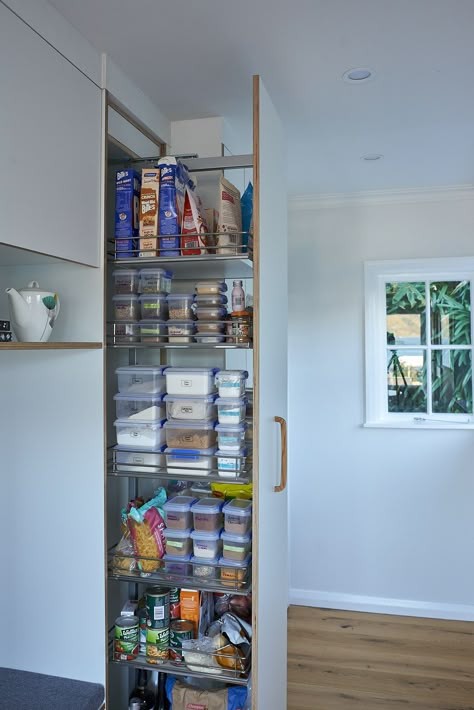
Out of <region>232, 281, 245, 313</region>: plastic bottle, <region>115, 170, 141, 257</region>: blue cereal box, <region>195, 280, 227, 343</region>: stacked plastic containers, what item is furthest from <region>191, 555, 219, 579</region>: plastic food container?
<region>115, 170, 141, 257</region>: blue cereal box

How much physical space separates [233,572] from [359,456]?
5.78 ft

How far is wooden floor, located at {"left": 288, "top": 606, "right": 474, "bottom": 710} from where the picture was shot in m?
2.45

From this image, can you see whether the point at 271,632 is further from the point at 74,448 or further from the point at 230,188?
the point at 230,188

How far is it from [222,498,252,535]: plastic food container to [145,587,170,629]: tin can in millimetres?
338

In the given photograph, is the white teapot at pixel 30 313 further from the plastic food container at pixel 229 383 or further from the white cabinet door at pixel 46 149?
the plastic food container at pixel 229 383

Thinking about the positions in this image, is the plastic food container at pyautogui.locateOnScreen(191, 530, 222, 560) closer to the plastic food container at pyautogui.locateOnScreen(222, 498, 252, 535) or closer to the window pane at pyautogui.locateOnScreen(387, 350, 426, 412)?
the plastic food container at pyautogui.locateOnScreen(222, 498, 252, 535)

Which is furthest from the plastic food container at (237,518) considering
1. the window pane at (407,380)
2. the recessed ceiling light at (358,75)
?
the window pane at (407,380)

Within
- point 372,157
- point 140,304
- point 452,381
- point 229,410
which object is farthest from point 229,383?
point 452,381

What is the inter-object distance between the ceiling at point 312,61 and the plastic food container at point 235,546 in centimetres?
132

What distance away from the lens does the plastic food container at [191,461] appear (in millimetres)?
1769

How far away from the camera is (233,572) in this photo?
5.70 ft

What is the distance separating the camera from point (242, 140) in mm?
2469

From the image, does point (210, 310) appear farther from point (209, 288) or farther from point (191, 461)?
point (191, 461)

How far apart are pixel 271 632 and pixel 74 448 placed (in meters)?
0.88
